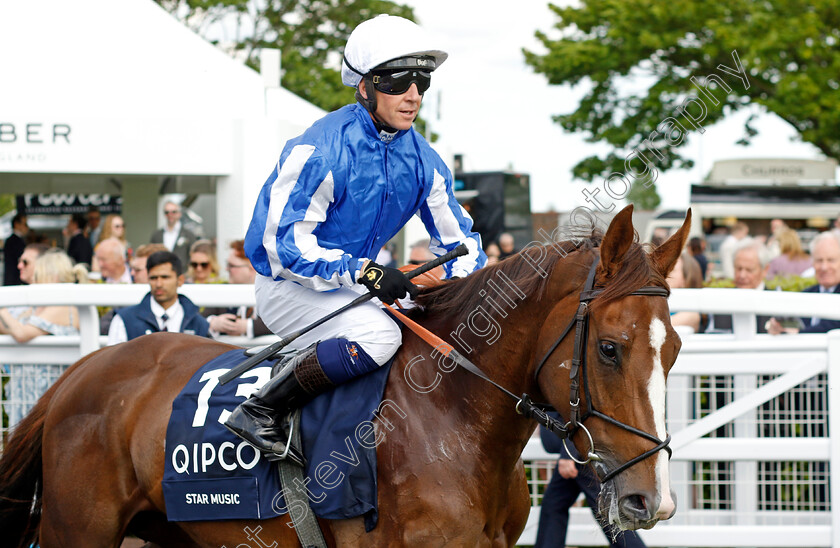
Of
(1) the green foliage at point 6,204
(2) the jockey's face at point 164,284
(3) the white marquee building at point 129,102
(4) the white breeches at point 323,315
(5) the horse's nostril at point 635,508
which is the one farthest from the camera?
(1) the green foliage at point 6,204

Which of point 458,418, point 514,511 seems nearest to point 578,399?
point 458,418

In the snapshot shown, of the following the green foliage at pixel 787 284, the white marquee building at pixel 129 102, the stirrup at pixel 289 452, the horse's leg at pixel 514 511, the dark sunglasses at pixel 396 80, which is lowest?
the horse's leg at pixel 514 511

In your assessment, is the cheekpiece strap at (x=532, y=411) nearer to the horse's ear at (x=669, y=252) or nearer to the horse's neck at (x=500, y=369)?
the horse's neck at (x=500, y=369)

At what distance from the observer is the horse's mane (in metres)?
2.41

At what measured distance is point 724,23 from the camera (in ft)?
53.0

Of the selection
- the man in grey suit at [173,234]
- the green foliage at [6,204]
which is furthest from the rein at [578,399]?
the green foliage at [6,204]

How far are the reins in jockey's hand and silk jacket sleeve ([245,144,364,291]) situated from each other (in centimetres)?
8

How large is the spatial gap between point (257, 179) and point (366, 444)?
27.5ft

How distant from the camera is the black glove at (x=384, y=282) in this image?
2.67m

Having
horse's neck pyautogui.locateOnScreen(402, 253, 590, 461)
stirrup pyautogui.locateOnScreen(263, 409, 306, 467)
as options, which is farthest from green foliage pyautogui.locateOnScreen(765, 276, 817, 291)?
stirrup pyautogui.locateOnScreen(263, 409, 306, 467)

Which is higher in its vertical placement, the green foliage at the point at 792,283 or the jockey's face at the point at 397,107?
the jockey's face at the point at 397,107

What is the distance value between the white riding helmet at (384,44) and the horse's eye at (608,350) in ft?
3.76

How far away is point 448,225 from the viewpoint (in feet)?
10.5

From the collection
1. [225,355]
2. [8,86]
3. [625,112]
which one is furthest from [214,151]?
[625,112]
